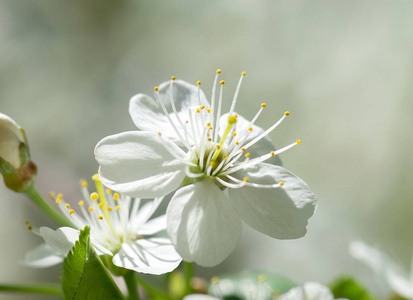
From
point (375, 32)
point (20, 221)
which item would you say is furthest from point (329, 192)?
point (20, 221)

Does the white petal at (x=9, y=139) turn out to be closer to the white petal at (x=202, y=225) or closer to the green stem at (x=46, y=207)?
the green stem at (x=46, y=207)

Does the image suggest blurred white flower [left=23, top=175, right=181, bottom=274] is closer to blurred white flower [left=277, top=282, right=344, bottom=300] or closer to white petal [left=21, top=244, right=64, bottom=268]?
white petal [left=21, top=244, right=64, bottom=268]

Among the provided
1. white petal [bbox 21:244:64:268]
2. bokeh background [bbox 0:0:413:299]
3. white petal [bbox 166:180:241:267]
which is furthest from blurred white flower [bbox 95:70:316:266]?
bokeh background [bbox 0:0:413:299]

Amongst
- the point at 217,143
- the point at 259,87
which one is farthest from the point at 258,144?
the point at 259,87

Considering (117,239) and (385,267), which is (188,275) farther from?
(385,267)

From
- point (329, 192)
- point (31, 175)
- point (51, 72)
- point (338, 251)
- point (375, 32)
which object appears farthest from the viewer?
point (51, 72)

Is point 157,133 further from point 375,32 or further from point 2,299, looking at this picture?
point 375,32
